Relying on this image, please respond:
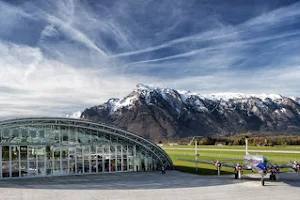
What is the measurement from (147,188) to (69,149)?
52.5 feet

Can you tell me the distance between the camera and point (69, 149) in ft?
141

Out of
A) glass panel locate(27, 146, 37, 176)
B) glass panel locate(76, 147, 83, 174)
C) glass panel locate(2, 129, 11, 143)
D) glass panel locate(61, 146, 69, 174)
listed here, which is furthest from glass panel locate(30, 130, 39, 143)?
glass panel locate(76, 147, 83, 174)

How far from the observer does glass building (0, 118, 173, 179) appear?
3984 cm

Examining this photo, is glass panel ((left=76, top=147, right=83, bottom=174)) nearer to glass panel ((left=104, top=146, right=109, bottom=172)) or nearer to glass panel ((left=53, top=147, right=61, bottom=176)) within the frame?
glass panel ((left=53, top=147, right=61, bottom=176))

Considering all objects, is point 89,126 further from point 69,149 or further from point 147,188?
point 147,188

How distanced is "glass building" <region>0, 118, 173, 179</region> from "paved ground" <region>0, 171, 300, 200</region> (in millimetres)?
3028

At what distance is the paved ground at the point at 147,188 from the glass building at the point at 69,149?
9.93 ft

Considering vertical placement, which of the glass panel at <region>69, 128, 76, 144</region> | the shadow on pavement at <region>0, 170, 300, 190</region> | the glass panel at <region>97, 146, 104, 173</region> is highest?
the glass panel at <region>69, 128, 76, 144</region>

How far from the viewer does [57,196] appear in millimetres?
27656

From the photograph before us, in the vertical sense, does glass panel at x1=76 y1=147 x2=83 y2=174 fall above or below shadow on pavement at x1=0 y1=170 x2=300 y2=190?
above

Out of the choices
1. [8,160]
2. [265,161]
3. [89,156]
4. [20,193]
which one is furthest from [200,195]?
[8,160]

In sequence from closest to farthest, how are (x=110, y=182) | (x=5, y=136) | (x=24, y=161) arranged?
(x=110, y=182) < (x=5, y=136) < (x=24, y=161)

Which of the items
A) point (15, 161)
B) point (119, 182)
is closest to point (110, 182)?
point (119, 182)

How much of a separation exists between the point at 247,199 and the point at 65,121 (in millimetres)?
25787
